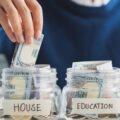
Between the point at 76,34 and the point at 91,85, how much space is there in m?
0.49

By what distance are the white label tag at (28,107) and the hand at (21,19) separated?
121mm

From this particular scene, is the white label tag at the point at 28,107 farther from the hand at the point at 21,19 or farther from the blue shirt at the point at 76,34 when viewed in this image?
the blue shirt at the point at 76,34

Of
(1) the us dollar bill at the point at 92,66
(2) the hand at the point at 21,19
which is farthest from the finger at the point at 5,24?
(1) the us dollar bill at the point at 92,66

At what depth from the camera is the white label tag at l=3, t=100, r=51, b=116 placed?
621mm

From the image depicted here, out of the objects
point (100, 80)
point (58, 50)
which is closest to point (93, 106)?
point (100, 80)

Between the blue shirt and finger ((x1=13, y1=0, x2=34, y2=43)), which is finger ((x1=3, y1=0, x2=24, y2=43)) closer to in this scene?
finger ((x1=13, y1=0, x2=34, y2=43))

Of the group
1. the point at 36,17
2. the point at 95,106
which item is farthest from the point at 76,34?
the point at 95,106

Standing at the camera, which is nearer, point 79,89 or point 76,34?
point 79,89

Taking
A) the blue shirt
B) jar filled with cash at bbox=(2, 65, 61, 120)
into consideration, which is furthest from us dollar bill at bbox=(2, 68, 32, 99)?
the blue shirt

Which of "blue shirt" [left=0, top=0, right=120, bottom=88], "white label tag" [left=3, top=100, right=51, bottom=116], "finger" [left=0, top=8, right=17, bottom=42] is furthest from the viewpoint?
"blue shirt" [left=0, top=0, right=120, bottom=88]

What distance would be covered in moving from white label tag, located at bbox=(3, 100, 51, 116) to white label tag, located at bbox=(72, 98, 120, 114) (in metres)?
0.05

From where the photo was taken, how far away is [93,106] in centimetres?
63

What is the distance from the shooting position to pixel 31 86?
0.64 meters

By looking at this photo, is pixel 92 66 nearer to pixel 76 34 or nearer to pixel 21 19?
pixel 21 19
